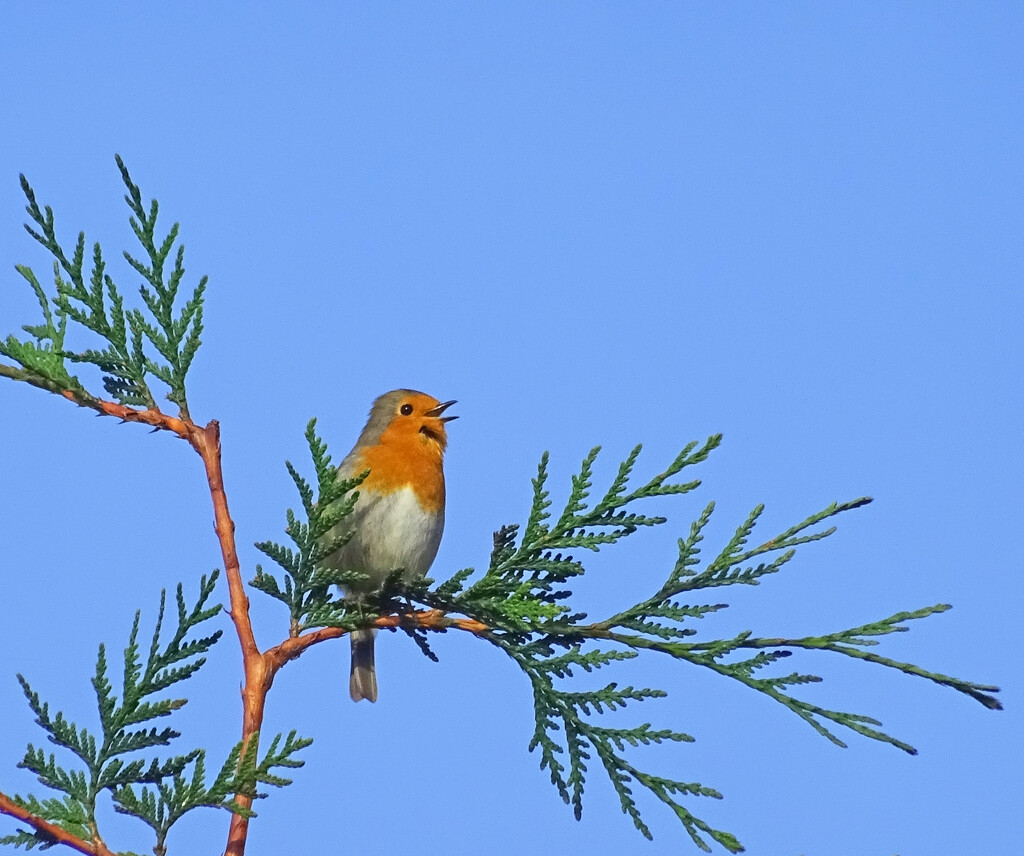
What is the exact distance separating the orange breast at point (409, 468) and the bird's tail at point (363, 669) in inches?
49.8

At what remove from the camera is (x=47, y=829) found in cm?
359

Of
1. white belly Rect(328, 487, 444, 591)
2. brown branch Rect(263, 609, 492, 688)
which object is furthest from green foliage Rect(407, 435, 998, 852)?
white belly Rect(328, 487, 444, 591)

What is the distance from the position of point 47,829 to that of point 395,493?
411 cm

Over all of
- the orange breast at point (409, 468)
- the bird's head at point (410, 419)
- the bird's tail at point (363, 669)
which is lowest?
the bird's tail at point (363, 669)

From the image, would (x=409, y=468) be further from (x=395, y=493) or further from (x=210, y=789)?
(x=210, y=789)

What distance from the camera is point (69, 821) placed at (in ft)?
12.3

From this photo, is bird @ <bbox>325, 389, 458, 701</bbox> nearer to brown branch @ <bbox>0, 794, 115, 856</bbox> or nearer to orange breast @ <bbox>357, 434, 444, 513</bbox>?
orange breast @ <bbox>357, 434, 444, 513</bbox>

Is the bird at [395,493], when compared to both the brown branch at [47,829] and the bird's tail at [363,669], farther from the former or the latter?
the brown branch at [47,829]

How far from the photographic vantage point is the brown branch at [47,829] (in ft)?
11.7

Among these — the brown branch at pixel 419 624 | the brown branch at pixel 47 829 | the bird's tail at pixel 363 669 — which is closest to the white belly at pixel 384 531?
the bird's tail at pixel 363 669

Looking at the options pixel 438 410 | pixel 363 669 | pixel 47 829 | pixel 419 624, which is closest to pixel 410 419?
pixel 438 410

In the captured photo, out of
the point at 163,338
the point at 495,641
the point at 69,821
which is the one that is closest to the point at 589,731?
the point at 495,641

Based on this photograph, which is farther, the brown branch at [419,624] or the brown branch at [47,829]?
the brown branch at [419,624]

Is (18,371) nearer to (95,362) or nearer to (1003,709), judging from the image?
(95,362)
